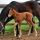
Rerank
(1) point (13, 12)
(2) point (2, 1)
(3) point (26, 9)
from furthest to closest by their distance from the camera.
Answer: (2) point (2, 1) → (3) point (26, 9) → (1) point (13, 12)

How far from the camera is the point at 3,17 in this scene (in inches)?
123

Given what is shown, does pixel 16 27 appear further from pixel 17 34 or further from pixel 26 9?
pixel 26 9

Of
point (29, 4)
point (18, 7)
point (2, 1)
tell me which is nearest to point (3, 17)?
point (18, 7)

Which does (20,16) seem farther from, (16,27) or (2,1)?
(2,1)

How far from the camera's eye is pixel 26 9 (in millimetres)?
3172

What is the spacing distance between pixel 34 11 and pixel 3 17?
1.85 feet

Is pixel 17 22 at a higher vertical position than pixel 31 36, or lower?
higher

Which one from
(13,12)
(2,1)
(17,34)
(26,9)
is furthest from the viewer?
(2,1)

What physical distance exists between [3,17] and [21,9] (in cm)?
36

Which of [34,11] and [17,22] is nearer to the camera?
[17,22]

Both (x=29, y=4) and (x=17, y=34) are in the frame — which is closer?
(x=17, y=34)

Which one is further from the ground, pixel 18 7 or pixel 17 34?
pixel 18 7

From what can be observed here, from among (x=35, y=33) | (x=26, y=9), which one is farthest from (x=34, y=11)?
(x=35, y=33)

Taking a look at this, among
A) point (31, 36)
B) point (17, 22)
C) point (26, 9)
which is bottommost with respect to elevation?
point (31, 36)
